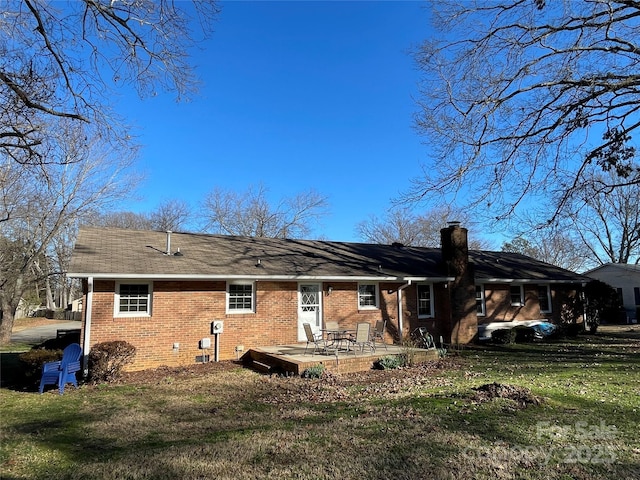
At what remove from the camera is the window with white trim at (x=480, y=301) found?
61.5 ft

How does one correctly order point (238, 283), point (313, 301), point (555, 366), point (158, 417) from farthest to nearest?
point (313, 301), point (238, 283), point (555, 366), point (158, 417)

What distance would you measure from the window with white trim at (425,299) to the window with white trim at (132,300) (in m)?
10.1

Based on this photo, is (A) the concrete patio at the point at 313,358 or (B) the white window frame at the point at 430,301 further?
(B) the white window frame at the point at 430,301

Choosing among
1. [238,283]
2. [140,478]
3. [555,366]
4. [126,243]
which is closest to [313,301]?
[238,283]

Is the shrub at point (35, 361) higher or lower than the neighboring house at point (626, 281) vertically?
lower

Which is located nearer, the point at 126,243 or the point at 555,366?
the point at 555,366

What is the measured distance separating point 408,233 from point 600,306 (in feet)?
78.0

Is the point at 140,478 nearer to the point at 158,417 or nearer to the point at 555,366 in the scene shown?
the point at 158,417

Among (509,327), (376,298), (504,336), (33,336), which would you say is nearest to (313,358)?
(376,298)

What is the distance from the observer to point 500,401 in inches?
283

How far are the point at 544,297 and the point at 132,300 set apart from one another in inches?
732

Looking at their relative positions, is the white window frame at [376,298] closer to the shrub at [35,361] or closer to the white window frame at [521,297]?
the white window frame at [521,297]

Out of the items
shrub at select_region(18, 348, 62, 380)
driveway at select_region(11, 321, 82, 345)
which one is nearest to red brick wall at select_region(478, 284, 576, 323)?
shrub at select_region(18, 348, 62, 380)

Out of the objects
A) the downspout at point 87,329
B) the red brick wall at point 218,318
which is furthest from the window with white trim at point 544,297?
the downspout at point 87,329
